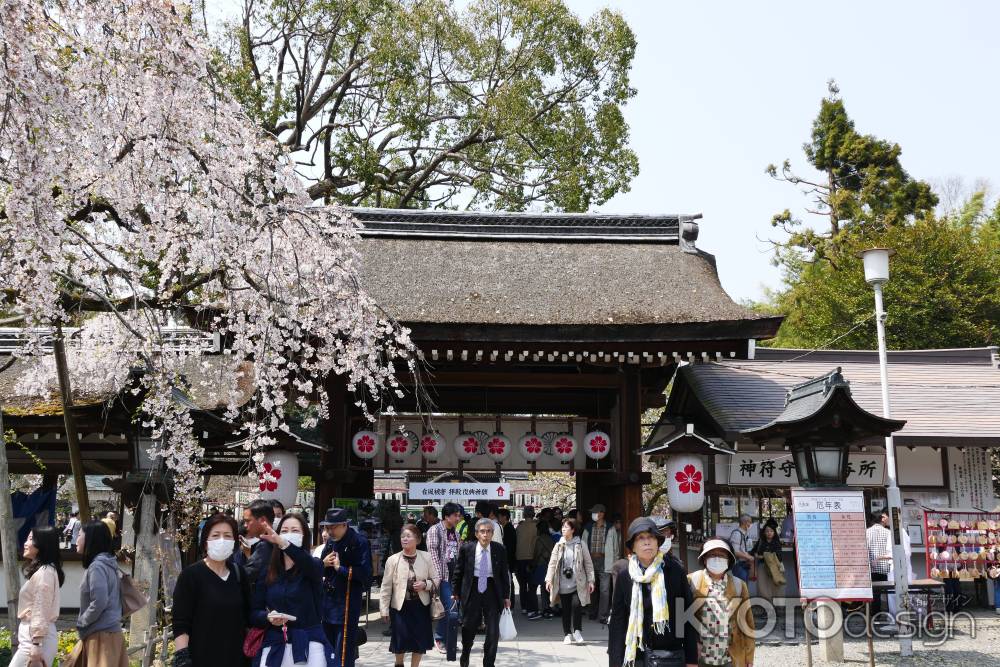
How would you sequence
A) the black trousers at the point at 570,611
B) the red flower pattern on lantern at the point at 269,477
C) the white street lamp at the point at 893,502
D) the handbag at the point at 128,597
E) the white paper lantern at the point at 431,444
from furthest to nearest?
the white paper lantern at the point at 431,444, the red flower pattern on lantern at the point at 269,477, the white street lamp at the point at 893,502, the black trousers at the point at 570,611, the handbag at the point at 128,597

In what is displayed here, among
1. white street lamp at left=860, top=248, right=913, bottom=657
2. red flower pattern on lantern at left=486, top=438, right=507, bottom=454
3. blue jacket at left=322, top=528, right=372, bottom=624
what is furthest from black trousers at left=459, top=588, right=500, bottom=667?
white street lamp at left=860, top=248, right=913, bottom=657

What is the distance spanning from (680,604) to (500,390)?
10.8 metres

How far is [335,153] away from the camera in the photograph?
24750 mm

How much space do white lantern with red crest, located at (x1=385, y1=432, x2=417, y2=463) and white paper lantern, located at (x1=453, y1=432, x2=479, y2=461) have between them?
0.70 m

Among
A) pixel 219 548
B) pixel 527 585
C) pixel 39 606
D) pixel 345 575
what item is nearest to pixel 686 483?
pixel 527 585

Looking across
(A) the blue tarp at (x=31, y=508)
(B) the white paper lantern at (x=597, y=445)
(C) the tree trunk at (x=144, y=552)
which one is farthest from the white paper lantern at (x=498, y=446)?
(A) the blue tarp at (x=31, y=508)

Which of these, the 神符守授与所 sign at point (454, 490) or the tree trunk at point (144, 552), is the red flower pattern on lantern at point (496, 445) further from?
the tree trunk at point (144, 552)

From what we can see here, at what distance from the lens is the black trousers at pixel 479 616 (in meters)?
8.75

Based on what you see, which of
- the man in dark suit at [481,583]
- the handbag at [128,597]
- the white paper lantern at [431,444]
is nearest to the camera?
the handbag at [128,597]

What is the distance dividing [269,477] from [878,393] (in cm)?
1112

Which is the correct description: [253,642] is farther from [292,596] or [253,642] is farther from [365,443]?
[365,443]

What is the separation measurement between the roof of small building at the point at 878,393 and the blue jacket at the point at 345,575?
24.8 feet

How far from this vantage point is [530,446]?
14219 millimetres

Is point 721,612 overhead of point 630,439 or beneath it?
beneath
